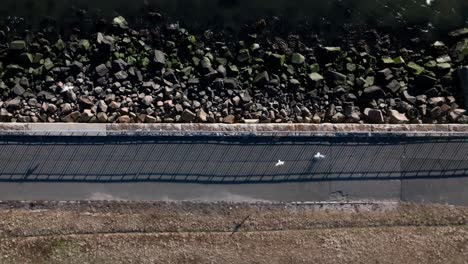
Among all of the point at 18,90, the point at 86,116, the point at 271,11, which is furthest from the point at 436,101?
the point at 18,90

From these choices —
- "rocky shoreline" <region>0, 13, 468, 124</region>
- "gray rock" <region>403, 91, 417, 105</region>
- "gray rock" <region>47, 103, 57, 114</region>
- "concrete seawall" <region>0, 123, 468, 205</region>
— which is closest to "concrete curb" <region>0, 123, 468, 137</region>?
"concrete seawall" <region>0, 123, 468, 205</region>

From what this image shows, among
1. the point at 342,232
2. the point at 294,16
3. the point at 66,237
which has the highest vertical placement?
the point at 294,16

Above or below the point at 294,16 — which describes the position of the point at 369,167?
below

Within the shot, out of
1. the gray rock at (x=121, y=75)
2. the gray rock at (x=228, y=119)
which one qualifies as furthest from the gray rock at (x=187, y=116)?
the gray rock at (x=121, y=75)

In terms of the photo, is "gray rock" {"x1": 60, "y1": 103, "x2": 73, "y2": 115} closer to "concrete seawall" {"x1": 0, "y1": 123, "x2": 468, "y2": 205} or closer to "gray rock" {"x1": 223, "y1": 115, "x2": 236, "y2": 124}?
"concrete seawall" {"x1": 0, "y1": 123, "x2": 468, "y2": 205}

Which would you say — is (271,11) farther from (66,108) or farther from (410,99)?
(66,108)

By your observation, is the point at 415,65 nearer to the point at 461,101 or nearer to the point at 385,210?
the point at 461,101

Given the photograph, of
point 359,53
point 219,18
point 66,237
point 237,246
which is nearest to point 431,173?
point 359,53
